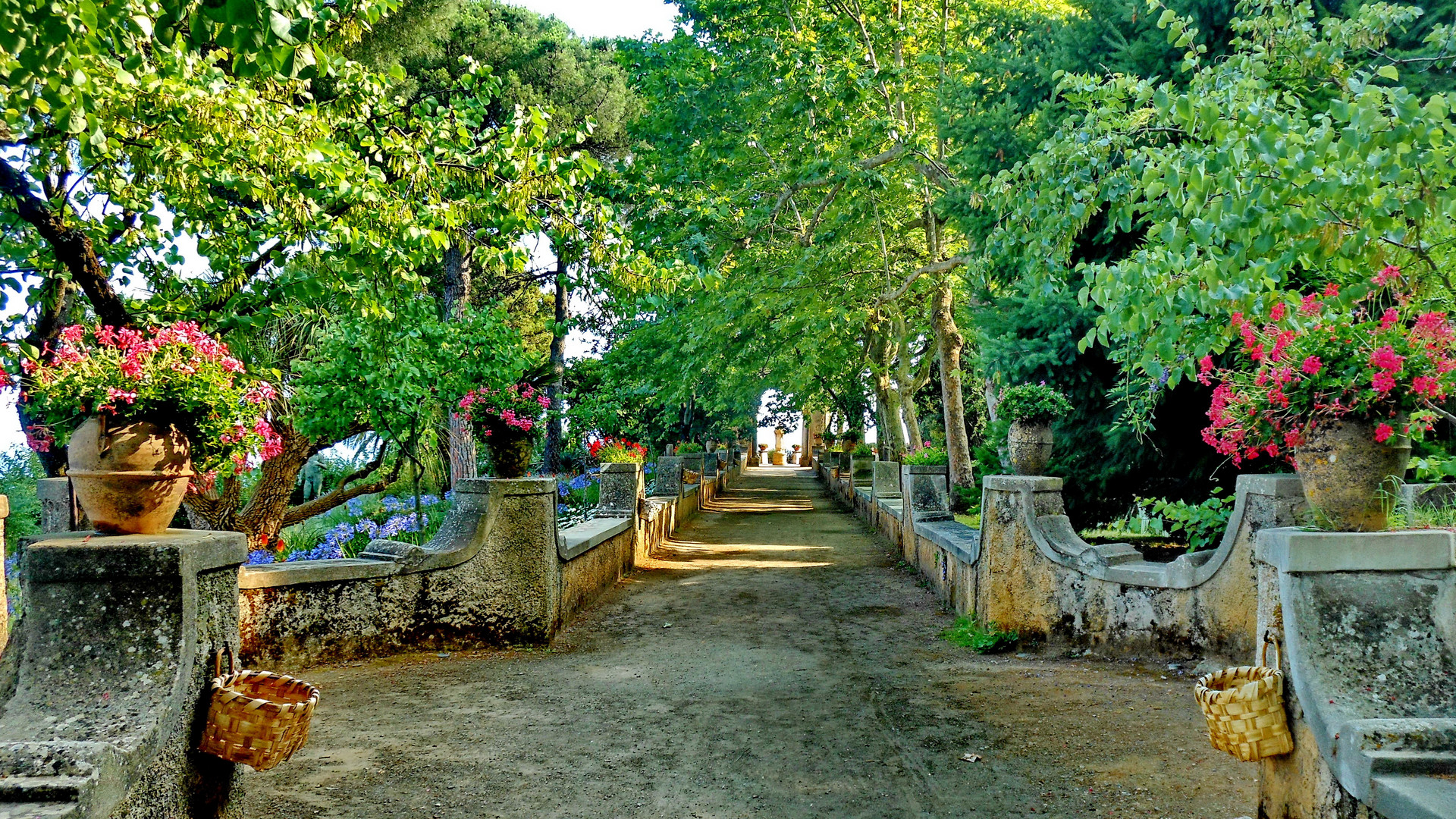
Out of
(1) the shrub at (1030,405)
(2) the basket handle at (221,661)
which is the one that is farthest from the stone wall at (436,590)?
(1) the shrub at (1030,405)

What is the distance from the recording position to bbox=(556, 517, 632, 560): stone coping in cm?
782

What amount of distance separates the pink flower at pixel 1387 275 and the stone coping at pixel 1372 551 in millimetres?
1319

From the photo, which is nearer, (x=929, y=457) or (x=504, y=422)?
(x=504, y=422)

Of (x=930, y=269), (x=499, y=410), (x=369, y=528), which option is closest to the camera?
(x=499, y=410)

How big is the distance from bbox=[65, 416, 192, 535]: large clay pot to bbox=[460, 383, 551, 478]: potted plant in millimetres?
3464

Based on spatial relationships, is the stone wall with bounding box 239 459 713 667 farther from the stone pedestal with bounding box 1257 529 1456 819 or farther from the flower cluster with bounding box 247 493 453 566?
the stone pedestal with bounding box 1257 529 1456 819

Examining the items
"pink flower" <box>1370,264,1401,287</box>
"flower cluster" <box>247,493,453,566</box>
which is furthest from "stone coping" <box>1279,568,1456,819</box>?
"flower cluster" <box>247,493,453,566</box>

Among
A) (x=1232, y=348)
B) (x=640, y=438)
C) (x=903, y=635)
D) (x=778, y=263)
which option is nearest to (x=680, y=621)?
(x=903, y=635)

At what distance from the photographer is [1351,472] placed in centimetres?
345

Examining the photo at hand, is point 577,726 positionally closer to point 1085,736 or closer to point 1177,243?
point 1085,736

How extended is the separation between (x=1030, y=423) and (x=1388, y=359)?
3898mm

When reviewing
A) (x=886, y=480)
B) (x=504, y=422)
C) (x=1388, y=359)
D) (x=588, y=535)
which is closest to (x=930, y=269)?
(x=886, y=480)

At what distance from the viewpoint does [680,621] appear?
8250 mm

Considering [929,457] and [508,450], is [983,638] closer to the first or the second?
[508,450]
